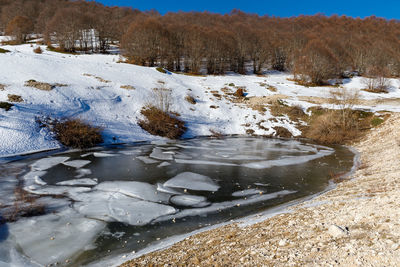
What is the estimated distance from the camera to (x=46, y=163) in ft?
48.4

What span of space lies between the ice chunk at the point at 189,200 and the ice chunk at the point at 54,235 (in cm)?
301

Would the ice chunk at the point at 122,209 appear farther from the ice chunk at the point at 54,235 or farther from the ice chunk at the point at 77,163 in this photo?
the ice chunk at the point at 77,163

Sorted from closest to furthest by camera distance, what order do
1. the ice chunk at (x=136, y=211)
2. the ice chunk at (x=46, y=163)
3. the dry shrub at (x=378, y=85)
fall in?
the ice chunk at (x=136, y=211) → the ice chunk at (x=46, y=163) → the dry shrub at (x=378, y=85)

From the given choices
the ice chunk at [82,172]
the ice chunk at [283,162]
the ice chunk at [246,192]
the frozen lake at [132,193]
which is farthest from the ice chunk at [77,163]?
the ice chunk at [283,162]

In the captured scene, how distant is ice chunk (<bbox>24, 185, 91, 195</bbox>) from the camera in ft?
33.8

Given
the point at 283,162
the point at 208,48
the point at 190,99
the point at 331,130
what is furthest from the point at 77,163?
the point at 208,48

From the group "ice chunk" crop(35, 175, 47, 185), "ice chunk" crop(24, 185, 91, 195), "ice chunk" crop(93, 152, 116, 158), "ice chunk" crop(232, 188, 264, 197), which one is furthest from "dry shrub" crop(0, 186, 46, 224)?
"ice chunk" crop(232, 188, 264, 197)

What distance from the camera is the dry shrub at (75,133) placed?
18953mm

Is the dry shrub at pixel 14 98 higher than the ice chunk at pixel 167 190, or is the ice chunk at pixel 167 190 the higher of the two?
the dry shrub at pixel 14 98

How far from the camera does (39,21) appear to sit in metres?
73.7

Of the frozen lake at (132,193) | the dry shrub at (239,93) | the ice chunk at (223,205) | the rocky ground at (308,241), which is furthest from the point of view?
the dry shrub at (239,93)

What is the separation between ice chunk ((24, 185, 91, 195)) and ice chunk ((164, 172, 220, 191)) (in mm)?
3843

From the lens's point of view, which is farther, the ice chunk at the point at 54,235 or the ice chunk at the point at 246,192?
the ice chunk at the point at 246,192

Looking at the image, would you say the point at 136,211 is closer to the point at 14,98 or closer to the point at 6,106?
the point at 6,106
